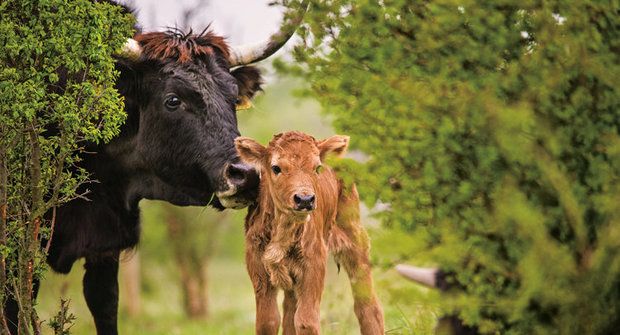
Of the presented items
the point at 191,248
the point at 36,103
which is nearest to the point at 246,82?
the point at 36,103

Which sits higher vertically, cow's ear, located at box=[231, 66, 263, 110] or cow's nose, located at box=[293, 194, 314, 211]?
cow's ear, located at box=[231, 66, 263, 110]

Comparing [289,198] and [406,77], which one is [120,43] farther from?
[406,77]

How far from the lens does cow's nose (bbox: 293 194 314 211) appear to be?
5.70 metres

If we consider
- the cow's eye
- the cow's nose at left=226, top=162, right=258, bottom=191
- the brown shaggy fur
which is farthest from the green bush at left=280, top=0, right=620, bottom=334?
the brown shaggy fur

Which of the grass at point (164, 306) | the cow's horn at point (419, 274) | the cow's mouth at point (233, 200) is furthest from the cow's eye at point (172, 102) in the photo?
the grass at point (164, 306)

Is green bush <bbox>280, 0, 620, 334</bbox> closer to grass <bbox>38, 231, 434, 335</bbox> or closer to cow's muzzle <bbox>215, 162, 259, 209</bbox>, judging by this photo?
cow's muzzle <bbox>215, 162, 259, 209</bbox>

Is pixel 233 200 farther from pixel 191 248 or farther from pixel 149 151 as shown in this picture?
pixel 191 248

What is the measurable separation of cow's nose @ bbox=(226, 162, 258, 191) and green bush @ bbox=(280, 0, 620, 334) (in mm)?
2709

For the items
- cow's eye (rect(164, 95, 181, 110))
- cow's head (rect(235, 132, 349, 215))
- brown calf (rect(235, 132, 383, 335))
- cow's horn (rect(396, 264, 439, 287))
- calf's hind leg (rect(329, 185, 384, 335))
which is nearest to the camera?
cow's horn (rect(396, 264, 439, 287))

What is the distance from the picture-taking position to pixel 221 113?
733 centimetres

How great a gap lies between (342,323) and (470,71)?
5080 mm

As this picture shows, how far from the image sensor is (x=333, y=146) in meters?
6.17

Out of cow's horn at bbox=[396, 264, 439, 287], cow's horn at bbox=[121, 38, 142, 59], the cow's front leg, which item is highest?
cow's horn at bbox=[121, 38, 142, 59]

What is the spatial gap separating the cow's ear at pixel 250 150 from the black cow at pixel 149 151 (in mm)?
726
